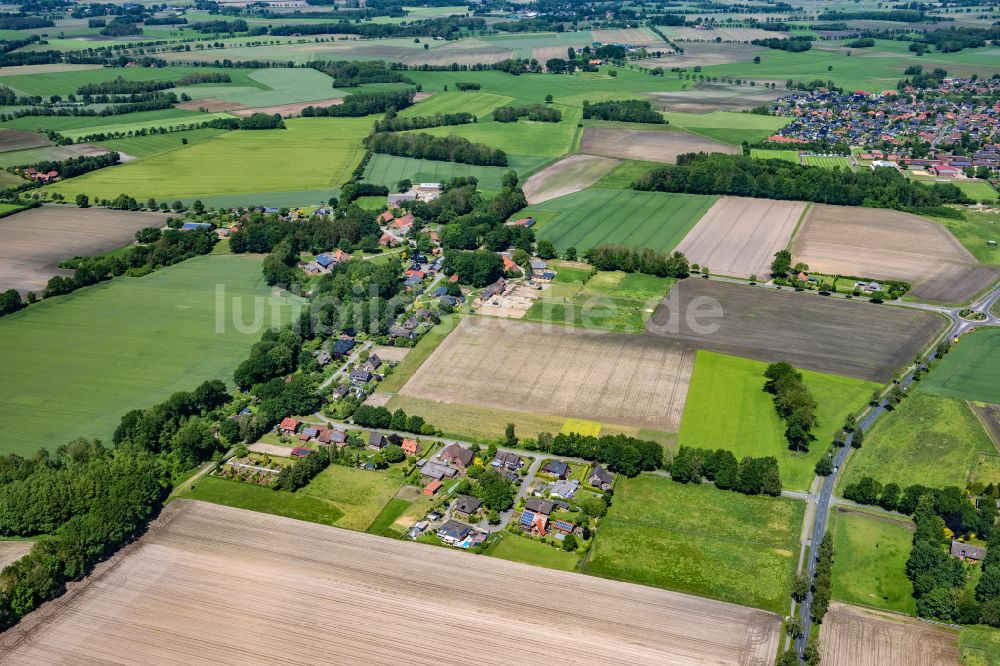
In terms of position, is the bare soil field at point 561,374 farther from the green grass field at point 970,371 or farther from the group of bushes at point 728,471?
the green grass field at point 970,371

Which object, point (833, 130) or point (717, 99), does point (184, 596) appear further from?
point (717, 99)

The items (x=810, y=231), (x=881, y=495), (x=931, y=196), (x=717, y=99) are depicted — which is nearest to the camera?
(x=881, y=495)

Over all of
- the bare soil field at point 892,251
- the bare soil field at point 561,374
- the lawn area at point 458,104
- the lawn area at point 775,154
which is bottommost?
the bare soil field at point 561,374

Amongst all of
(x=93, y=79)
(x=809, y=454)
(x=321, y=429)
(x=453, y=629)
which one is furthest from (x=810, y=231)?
(x=93, y=79)

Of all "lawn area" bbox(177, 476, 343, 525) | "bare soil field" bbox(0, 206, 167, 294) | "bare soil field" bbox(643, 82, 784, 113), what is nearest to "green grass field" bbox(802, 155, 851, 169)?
"bare soil field" bbox(643, 82, 784, 113)

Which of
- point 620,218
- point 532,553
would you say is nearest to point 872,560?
point 532,553

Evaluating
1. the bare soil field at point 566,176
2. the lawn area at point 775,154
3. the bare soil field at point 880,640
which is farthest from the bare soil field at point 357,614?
the lawn area at point 775,154

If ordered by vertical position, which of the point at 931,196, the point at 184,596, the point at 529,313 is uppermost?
the point at 931,196
